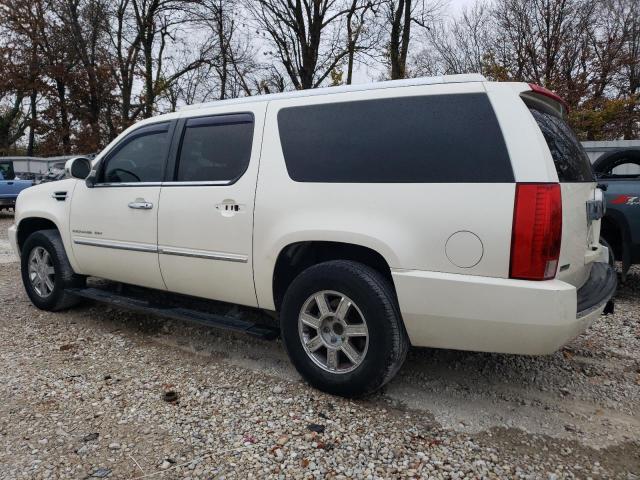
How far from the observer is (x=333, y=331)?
3.00 metres

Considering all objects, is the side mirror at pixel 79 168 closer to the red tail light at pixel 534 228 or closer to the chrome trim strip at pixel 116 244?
the chrome trim strip at pixel 116 244

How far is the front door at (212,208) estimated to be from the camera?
10.8ft

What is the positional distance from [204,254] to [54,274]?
212 cm

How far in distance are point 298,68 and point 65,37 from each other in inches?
523

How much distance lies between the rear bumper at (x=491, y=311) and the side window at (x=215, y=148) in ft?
4.71

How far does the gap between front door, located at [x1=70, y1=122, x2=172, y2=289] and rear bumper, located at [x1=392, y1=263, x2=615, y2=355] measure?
214cm

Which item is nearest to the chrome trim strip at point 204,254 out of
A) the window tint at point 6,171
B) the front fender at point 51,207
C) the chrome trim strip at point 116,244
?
the chrome trim strip at point 116,244

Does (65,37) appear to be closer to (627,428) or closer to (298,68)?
(298,68)

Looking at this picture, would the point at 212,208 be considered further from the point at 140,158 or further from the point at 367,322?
the point at 367,322

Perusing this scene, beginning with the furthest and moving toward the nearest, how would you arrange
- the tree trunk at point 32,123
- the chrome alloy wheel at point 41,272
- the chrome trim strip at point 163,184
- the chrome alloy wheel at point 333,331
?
1. the tree trunk at point 32,123
2. the chrome alloy wheel at point 41,272
3. the chrome trim strip at point 163,184
4. the chrome alloy wheel at point 333,331

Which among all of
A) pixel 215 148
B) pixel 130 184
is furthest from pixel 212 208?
pixel 130 184

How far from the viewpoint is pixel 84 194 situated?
434 centimetres

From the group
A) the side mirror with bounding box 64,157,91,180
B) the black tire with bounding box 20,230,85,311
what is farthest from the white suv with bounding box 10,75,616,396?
the black tire with bounding box 20,230,85,311

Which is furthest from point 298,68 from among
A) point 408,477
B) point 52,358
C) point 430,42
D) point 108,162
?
point 408,477
